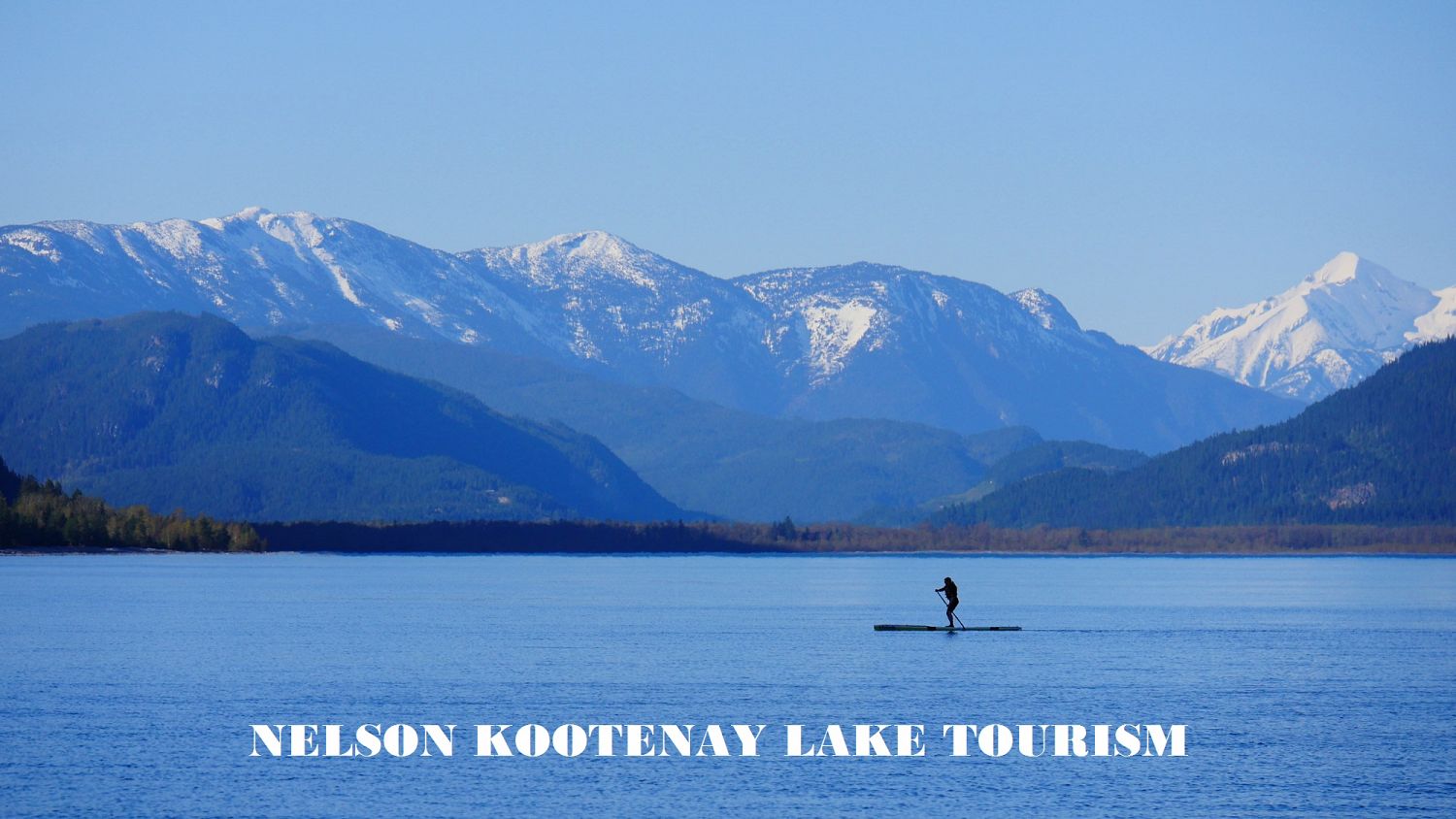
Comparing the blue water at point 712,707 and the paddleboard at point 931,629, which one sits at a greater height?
the paddleboard at point 931,629

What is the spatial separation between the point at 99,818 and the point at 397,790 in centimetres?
1136

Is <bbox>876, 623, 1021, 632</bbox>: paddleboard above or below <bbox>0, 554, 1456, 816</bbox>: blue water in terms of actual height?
above

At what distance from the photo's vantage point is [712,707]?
108 m

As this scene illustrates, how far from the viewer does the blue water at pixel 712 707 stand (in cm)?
8244

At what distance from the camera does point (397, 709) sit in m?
107

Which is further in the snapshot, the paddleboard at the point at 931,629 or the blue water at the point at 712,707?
the paddleboard at the point at 931,629

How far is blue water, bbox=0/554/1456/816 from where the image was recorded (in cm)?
8244

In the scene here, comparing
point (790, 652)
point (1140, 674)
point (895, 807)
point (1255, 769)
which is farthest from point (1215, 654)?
point (895, 807)

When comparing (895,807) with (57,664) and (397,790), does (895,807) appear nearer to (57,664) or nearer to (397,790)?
(397,790)

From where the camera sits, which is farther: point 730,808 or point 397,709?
point 397,709

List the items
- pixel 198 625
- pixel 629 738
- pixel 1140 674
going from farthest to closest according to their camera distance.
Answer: pixel 198 625
pixel 1140 674
pixel 629 738

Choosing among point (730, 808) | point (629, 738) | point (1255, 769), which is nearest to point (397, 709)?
point (629, 738)

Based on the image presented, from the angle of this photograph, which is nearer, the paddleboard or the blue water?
the blue water

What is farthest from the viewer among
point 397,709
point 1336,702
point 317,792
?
point 1336,702
